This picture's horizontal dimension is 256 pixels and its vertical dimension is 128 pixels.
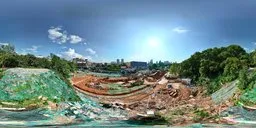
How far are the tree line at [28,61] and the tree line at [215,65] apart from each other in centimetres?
1263

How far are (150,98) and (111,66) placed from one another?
23263mm

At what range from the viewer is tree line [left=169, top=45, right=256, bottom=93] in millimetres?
40531

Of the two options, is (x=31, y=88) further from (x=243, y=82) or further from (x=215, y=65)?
(x=215, y=65)

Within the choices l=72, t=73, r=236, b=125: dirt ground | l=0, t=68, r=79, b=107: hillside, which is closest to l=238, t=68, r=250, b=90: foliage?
l=72, t=73, r=236, b=125: dirt ground

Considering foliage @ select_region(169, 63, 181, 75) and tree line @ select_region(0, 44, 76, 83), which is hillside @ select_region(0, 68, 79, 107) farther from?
foliage @ select_region(169, 63, 181, 75)

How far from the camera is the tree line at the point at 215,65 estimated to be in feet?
133

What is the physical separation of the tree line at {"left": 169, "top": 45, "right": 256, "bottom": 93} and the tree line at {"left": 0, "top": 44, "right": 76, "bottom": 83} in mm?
12626

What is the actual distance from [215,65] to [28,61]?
17.5m

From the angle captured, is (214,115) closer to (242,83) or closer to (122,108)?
(242,83)

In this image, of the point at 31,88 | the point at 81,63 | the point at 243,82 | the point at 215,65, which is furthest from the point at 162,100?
the point at 81,63

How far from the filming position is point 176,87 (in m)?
46.4

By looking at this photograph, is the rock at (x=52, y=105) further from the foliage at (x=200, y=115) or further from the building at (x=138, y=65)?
the building at (x=138, y=65)

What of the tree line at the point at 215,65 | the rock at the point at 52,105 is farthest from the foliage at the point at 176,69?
the rock at the point at 52,105

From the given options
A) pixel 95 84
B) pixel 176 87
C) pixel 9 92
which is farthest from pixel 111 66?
pixel 9 92
